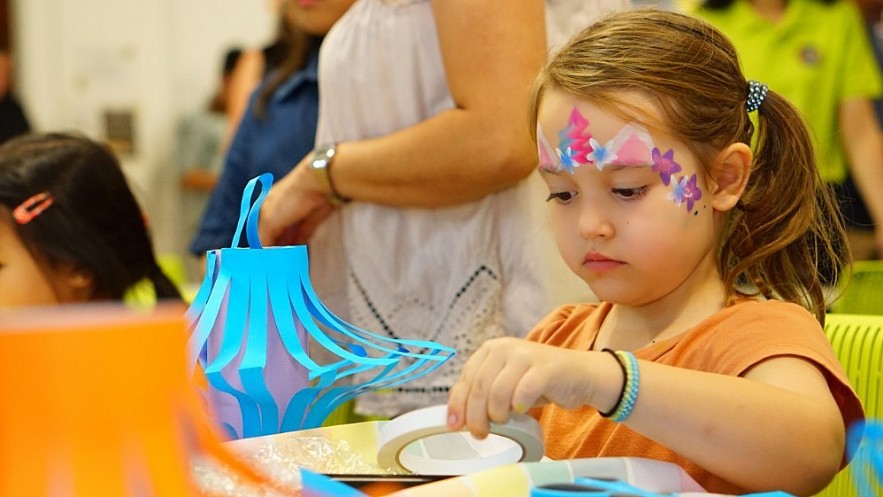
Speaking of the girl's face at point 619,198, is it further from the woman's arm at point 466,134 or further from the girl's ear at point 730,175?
the woman's arm at point 466,134

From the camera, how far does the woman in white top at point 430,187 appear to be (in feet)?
4.06

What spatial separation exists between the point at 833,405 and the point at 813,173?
0.34 metres

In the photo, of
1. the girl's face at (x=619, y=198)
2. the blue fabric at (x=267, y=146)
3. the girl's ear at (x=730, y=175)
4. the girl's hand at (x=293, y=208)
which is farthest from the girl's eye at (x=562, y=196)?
the blue fabric at (x=267, y=146)

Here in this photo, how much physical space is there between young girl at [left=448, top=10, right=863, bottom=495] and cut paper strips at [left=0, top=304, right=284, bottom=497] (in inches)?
9.5

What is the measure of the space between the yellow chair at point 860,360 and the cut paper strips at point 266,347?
52cm

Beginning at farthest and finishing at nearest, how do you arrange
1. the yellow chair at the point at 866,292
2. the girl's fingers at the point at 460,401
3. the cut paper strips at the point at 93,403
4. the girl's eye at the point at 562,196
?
the yellow chair at the point at 866,292, the girl's eye at the point at 562,196, the girl's fingers at the point at 460,401, the cut paper strips at the point at 93,403

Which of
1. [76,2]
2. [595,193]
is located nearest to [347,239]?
[595,193]

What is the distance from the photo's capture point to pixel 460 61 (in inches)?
48.0

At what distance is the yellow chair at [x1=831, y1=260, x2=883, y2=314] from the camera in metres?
1.96

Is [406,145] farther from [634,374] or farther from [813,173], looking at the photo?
[634,374]

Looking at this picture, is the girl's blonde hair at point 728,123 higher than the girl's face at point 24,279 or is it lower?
higher

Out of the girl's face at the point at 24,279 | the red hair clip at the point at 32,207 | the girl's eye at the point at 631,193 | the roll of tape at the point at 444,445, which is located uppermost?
the girl's eye at the point at 631,193

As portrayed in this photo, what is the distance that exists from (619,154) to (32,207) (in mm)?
1121

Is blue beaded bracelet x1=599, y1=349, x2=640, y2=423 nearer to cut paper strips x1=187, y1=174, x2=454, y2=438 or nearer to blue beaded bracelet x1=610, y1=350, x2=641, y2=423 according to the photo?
blue beaded bracelet x1=610, y1=350, x2=641, y2=423
